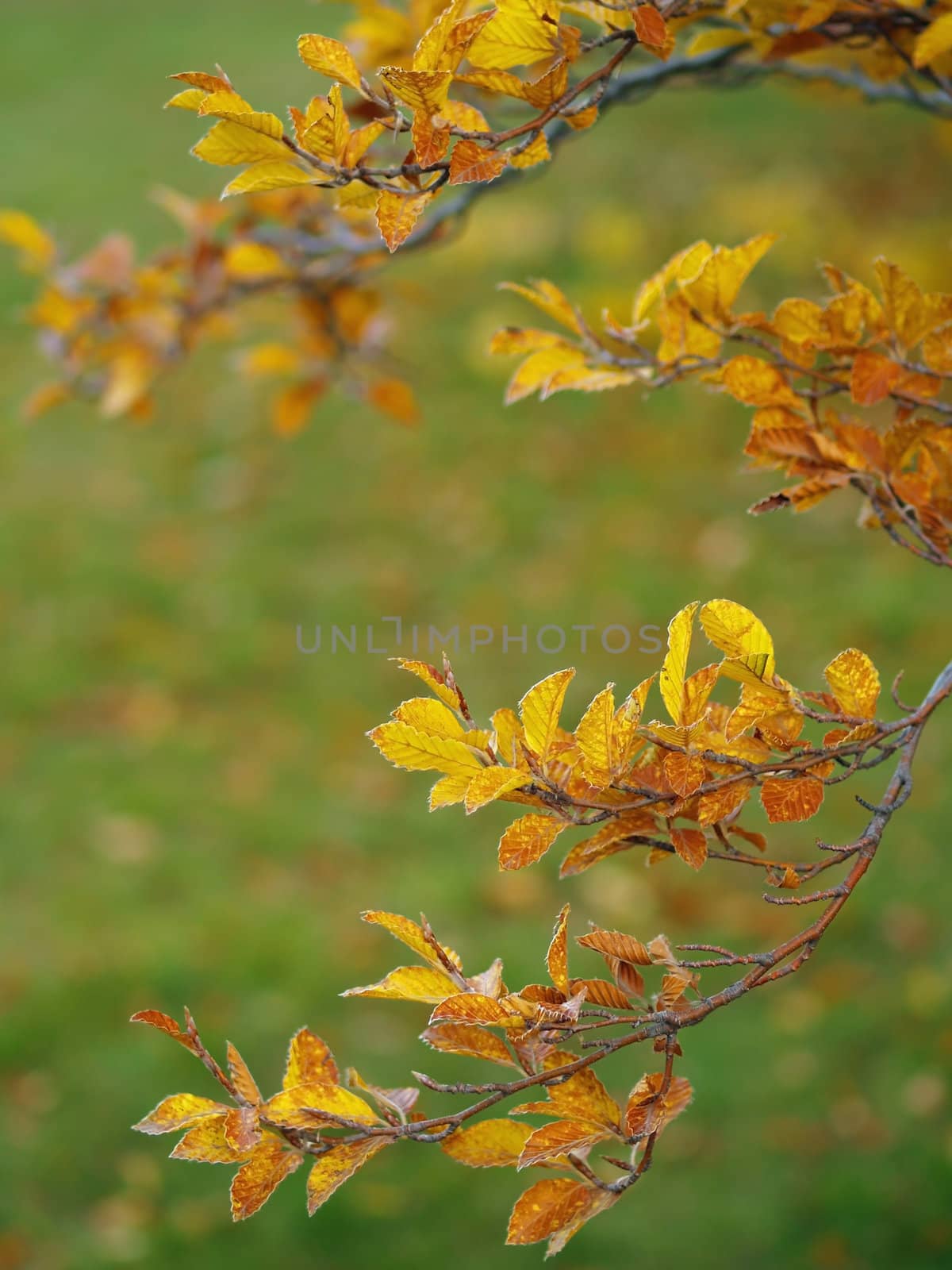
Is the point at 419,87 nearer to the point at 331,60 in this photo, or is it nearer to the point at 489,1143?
the point at 331,60

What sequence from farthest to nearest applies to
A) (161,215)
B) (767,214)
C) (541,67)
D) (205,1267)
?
(161,215)
(767,214)
(205,1267)
(541,67)

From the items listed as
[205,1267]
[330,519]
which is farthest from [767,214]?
[205,1267]

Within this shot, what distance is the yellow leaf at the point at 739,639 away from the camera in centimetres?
91

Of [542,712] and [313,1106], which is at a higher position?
[542,712]

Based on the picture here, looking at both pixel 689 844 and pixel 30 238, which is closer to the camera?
pixel 689 844

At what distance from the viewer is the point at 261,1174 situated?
3.00 ft

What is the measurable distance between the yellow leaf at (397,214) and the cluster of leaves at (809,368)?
0.29m

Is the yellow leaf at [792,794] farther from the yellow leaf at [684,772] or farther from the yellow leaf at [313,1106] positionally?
the yellow leaf at [313,1106]

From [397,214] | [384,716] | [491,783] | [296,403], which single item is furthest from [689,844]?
[384,716]

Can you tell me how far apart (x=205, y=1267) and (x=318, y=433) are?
3716 millimetres

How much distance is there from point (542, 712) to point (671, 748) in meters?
0.10

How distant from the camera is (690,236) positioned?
6086mm

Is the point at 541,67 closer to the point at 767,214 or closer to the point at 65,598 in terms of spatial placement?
the point at 65,598

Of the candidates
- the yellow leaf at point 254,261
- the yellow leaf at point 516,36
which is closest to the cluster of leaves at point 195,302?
the yellow leaf at point 254,261
